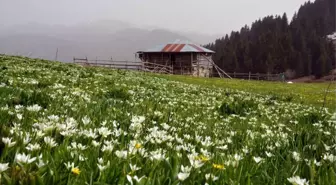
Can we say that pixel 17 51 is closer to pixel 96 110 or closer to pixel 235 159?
pixel 96 110

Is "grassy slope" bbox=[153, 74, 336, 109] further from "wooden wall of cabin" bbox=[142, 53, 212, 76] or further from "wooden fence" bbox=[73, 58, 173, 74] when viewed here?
"wooden wall of cabin" bbox=[142, 53, 212, 76]

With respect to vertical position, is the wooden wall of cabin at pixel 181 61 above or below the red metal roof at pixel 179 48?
below

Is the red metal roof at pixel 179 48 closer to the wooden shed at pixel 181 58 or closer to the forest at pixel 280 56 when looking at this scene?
the wooden shed at pixel 181 58

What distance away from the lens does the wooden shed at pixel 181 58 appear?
7781 cm

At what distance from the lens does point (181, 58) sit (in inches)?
3142

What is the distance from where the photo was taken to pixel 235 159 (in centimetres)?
280

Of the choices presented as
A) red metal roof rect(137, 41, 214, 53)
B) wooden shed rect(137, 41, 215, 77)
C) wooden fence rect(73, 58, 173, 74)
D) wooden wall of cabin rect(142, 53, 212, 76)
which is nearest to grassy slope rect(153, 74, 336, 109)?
wooden fence rect(73, 58, 173, 74)

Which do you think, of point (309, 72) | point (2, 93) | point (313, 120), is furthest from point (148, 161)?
point (309, 72)

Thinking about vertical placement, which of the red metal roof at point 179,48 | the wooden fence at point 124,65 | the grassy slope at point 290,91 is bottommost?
the grassy slope at point 290,91

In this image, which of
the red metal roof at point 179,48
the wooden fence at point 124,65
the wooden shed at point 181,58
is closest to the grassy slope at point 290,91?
the wooden fence at point 124,65

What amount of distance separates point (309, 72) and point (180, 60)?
78.8 m

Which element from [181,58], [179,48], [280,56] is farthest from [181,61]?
[280,56]

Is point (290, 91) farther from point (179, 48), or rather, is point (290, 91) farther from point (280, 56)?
point (280, 56)

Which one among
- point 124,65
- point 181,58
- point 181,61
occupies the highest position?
point 181,58
